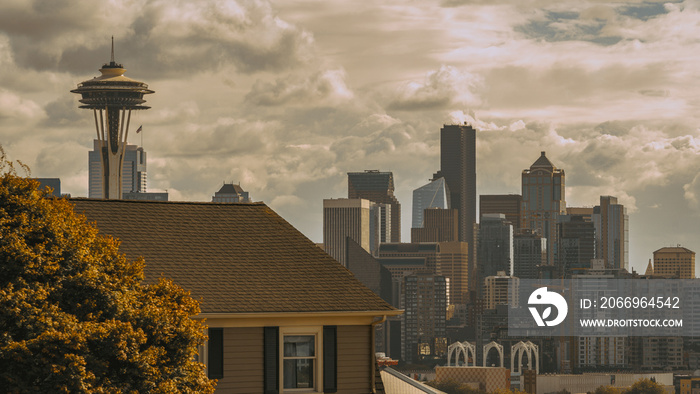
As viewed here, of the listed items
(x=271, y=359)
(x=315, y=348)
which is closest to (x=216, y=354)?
(x=271, y=359)

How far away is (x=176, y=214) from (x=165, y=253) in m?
2.05

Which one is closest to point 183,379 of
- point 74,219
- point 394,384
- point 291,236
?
point 74,219

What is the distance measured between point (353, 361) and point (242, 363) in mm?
3085

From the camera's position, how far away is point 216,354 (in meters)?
28.5

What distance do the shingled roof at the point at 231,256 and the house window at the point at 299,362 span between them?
90 centimetres

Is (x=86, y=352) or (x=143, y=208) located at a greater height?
(x=143, y=208)

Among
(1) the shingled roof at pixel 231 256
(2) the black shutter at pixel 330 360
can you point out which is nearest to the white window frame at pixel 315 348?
(2) the black shutter at pixel 330 360

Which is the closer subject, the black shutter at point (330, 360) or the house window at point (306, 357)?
the house window at point (306, 357)

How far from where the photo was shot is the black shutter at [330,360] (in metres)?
29.5

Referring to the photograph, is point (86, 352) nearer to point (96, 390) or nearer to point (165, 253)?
point (96, 390)

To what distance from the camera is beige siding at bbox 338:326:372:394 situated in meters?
29.8

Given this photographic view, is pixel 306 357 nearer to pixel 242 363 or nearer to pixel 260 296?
pixel 242 363

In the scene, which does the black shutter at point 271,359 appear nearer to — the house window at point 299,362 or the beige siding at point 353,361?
the house window at point 299,362

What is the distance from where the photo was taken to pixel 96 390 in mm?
21859
